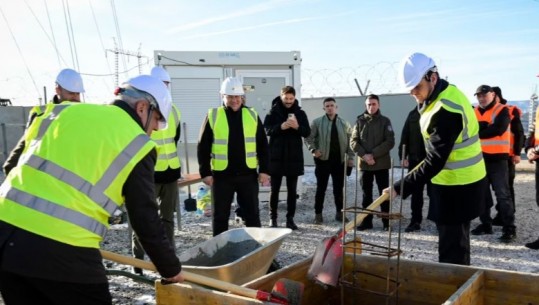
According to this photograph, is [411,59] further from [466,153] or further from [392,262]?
[392,262]

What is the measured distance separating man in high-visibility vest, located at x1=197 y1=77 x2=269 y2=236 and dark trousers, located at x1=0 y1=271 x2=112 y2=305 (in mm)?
2960

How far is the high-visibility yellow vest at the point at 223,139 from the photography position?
16.2 feet

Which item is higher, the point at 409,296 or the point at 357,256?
the point at 357,256

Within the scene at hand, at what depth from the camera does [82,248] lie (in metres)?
1.94

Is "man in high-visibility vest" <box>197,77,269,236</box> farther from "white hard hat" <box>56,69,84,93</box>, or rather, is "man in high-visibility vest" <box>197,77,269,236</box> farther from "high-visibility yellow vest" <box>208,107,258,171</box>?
"white hard hat" <box>56,69,84,93</box>

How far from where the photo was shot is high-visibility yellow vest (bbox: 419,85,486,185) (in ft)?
10.3

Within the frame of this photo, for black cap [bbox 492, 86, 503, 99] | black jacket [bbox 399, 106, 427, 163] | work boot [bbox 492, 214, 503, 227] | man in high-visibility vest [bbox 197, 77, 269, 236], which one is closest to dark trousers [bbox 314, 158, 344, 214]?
black jacket [bbox 399, 106, 427, 163]

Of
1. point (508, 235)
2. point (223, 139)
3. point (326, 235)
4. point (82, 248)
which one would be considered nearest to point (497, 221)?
point (508, 235)

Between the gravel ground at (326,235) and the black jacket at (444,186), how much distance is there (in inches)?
78.8

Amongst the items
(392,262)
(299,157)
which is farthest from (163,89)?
(299,157)

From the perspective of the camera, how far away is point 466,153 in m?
3.25

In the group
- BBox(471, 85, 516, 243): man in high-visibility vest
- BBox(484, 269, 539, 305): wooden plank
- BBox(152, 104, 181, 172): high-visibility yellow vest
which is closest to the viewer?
BBox(484, 269, 539, 305): wooden plank

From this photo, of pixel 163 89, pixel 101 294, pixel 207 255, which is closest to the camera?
pixel 101 294

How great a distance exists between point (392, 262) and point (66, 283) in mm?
2163
